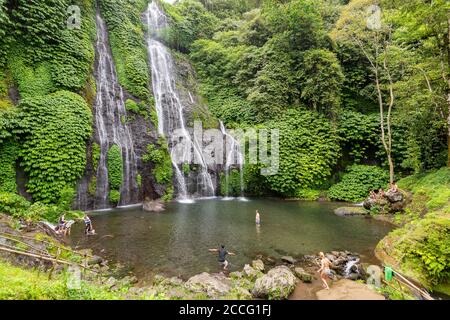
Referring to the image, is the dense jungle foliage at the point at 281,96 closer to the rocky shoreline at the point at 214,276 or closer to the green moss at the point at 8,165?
the green moss at the point at 8,165

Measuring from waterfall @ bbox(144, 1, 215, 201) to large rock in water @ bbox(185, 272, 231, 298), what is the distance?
13.5 meters

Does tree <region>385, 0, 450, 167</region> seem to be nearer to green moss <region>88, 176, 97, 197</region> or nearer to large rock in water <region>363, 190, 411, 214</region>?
large rock in water <region>363, 190, 411, 214</region>

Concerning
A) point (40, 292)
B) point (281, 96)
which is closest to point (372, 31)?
point (281, 96)

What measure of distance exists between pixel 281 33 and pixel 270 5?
3049 mm

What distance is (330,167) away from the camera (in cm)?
2253

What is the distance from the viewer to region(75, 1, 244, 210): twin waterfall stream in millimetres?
18188

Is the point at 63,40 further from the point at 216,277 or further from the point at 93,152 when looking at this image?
the point at 216,277

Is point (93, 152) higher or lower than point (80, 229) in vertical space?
higher

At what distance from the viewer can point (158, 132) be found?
22609mm

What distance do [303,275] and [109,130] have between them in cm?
1688

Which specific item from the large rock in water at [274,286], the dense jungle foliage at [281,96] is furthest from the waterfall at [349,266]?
the large rock in water at [274,286]

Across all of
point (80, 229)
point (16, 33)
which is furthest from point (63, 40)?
point (80, 229)

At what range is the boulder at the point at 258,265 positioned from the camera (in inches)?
366

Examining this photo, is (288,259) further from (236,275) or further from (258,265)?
(236,275)
